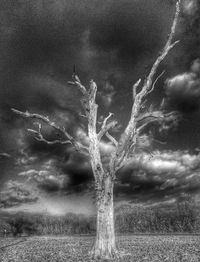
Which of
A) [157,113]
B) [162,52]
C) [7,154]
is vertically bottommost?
[7,154]

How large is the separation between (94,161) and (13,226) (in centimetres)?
4723

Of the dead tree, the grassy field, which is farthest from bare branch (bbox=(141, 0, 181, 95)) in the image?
the grassy field

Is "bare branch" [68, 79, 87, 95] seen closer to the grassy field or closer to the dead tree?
the dead tree

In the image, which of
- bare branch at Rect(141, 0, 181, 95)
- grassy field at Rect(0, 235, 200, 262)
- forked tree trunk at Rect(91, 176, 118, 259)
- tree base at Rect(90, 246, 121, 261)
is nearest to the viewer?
grassy field at Rect(0, 235, 200, 262)

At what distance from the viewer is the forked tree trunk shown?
528 inches

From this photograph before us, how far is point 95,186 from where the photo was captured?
48.3ft

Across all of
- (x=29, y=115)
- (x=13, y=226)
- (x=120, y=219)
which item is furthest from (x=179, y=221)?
(x=29, y=115)

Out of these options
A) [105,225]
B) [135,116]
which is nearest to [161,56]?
[135,116]

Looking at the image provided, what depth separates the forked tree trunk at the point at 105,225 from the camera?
44.0 ft

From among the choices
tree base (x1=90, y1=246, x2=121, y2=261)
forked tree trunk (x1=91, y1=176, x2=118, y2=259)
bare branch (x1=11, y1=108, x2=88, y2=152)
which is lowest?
tree base (x1=90, y1=246, x2=121, y2=261)

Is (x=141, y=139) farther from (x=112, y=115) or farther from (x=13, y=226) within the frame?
(x=13, y=226)

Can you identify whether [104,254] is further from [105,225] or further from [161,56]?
[161,56]

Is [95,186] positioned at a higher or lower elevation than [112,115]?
lower

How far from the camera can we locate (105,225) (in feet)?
45.5
